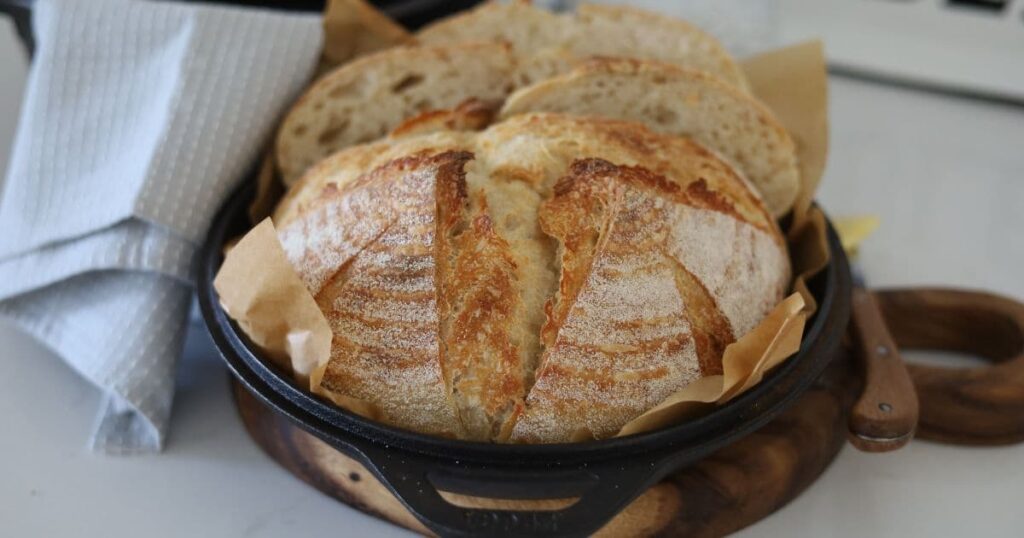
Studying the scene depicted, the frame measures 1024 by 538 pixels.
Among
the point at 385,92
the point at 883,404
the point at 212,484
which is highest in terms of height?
the point at 385,92

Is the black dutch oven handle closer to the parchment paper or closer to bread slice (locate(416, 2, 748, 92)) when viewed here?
the parchment paper

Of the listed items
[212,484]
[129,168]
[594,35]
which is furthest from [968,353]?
[129,168]

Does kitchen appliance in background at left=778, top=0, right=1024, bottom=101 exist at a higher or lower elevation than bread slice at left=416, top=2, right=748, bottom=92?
lower

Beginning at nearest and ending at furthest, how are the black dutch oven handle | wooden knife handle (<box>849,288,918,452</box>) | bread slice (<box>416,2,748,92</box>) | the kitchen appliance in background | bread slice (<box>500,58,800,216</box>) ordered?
the black dutch oven handle < wooden knife handle (<box>849,288,918,452</box>) < bread slice (<box>500,58,800,216</box>) < bread slice (<box>416,2,748,92</box>) < the kitchen appliance in background

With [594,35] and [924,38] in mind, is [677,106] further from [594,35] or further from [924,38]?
[924,38]

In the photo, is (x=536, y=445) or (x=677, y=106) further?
(x=677, y=106)

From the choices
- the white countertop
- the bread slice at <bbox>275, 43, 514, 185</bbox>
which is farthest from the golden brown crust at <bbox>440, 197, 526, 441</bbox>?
the bread slice at <bbox>275, 43, 514, 185</bbox>
